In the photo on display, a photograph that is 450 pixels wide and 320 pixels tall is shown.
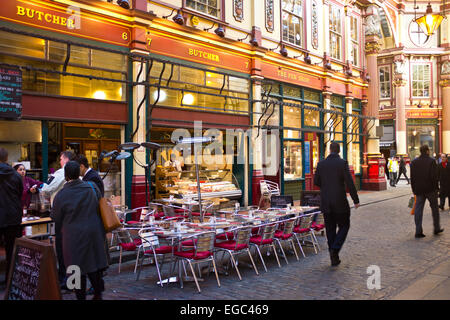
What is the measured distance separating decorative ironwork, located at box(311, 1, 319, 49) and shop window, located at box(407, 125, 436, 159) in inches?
771

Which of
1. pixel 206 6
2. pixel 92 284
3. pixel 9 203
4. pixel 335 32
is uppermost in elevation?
pixel 335 32

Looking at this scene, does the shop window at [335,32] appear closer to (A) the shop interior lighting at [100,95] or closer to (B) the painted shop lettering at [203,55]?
(B) the painted shop lettering at [203,55]

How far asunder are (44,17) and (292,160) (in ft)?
35.2

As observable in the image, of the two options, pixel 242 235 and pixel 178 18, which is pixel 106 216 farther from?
pixel 178 18

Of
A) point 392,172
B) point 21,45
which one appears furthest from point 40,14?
point 392,172

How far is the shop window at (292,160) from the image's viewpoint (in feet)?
55.3

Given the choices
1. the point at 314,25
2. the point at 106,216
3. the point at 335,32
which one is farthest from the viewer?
the point at 335,32

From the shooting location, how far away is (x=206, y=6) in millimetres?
12984

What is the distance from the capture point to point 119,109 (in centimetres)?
1062

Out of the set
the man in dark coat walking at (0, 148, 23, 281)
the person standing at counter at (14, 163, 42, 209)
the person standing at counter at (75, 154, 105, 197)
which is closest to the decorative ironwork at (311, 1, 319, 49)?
the person standing at counter at (14, 163, 42, 209)

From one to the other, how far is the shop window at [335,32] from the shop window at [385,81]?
52.8 ft

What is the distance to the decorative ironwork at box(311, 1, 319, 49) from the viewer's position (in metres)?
17.8
